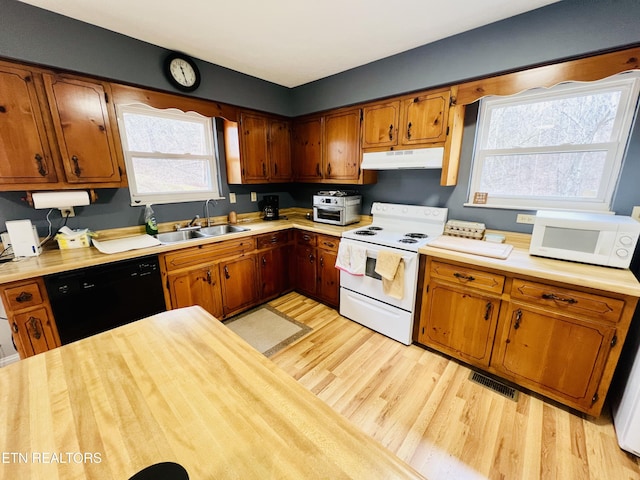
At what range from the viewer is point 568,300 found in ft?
5.35

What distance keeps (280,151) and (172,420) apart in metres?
3.24

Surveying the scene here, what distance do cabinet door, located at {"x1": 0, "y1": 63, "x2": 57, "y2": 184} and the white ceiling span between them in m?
0.51

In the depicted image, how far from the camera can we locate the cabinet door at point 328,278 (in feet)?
9.71

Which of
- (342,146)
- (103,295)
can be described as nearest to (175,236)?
(103,295)

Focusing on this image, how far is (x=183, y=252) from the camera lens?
7.74ft

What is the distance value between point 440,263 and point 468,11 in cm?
178

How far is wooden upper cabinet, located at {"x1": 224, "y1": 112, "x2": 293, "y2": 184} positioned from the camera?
10.0 feet

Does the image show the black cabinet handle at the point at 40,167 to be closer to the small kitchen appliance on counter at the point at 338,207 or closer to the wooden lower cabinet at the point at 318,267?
the wooden lower cabinet at the point at 318,267

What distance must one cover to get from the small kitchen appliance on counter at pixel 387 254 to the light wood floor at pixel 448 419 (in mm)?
256

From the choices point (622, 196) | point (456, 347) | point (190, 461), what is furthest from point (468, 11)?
point (190, 461)

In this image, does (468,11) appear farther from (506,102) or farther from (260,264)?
(260,264)

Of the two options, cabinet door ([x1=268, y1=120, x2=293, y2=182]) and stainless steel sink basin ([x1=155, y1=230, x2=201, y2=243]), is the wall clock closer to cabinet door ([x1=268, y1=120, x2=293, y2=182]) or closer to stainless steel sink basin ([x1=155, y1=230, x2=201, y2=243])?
cabinet door ([x1=268, y1=120, x2=293, y2=182])

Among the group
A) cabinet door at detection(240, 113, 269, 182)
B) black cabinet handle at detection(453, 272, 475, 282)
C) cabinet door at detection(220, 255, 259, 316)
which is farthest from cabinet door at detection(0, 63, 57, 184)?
black cabinet handle at detection(453, 272, 475, 282)

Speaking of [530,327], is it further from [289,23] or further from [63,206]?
[63,206]
